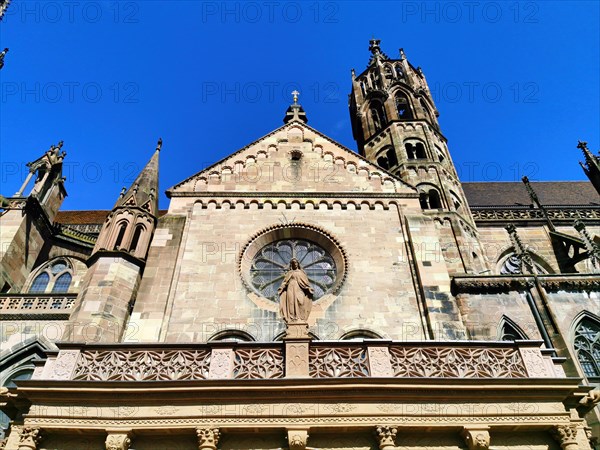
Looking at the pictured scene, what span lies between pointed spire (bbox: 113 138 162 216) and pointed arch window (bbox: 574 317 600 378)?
1332 cm

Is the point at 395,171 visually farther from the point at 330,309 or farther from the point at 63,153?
the point at 63,153

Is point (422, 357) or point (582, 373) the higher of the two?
point (582, 373)

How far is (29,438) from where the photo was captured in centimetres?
796

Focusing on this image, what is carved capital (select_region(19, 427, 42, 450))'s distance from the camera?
788 cm

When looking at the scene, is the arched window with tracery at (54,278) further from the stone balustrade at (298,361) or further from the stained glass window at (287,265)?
the stone balustrade at (298,361)

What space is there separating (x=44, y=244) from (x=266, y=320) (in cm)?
1248

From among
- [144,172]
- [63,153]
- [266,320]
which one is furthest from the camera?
[63,153]

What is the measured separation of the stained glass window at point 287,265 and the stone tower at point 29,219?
31.9ft

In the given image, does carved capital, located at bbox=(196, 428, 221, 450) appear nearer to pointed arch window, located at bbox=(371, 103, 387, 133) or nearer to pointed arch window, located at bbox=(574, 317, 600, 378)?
pointed arch window, located at bbox=(574, 317, 600, 378)

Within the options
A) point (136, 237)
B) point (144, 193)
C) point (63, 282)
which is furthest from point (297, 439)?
point (63, 282)

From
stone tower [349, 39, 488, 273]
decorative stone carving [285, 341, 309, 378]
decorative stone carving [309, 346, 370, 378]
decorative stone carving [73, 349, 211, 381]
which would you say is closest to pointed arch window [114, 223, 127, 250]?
decorative stone carving [73, 349, 211, 381]

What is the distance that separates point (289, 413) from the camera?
26.9 ft

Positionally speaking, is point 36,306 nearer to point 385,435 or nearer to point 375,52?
point 385,435

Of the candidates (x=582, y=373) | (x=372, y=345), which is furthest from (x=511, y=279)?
(x=372, y=345)
